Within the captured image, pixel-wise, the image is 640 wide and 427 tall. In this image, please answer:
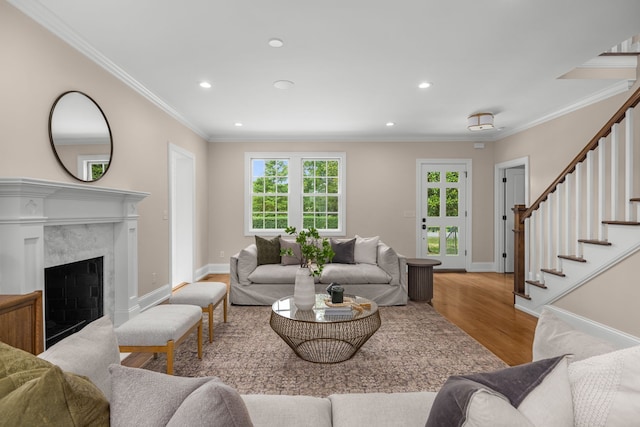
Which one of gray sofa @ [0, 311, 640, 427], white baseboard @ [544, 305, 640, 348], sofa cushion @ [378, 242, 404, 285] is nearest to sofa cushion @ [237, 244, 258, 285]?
sofa cushion @ [378, 242, 404, 285]

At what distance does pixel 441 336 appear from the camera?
3035 millimetres

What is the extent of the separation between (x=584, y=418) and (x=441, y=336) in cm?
244

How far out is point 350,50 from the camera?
284 cm

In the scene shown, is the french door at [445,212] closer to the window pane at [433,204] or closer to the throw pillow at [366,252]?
the window pane at [433,204]

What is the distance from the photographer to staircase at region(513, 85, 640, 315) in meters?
2.77

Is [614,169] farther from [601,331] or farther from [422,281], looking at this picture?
[422,281]

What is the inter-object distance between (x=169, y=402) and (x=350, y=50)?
2923 mm

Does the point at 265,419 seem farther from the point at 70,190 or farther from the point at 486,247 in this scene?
the point at 486,247

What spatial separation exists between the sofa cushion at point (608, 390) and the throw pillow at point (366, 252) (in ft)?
11.9

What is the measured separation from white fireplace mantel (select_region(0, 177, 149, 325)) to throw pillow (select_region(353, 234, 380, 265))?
112 inches

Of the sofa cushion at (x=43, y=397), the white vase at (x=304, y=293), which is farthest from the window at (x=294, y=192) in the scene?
the sofa cushion at (x=43, y=397)

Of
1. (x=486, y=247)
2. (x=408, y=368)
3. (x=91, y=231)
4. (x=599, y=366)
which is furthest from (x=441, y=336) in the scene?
(x=486, y=247)

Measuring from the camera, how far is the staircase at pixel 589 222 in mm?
2766

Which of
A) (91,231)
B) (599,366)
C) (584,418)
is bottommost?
(584,418)
